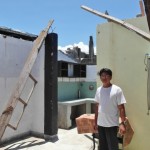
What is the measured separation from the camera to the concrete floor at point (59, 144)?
5344 millimetres

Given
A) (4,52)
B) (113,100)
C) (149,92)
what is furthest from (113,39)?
(4,52)

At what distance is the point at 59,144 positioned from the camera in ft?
18.3

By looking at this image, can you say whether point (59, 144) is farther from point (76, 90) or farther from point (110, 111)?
point (76, 90)

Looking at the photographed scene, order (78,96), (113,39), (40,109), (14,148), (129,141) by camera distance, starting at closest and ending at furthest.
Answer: (129,141)
(113,39)
(14,148)
(40,109)
(78,96)

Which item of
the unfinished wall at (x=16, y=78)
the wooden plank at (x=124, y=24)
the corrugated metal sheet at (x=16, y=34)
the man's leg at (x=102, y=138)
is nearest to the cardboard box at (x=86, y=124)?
the man's leg at (x=102, y=138)

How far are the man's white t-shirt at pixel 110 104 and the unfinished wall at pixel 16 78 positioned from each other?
2.72 meters

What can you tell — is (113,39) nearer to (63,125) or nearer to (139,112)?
(139,112)

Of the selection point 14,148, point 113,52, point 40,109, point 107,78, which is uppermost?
point 113,52

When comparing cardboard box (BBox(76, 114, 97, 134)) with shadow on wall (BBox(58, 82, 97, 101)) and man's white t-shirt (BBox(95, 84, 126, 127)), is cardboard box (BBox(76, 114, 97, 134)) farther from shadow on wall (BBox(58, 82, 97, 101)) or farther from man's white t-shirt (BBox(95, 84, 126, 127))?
shadow on wall (BBox(58, 82, 97, 101))

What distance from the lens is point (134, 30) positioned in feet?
14.7

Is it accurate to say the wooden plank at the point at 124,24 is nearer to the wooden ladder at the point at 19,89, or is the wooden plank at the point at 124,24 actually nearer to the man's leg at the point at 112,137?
the wooden ladder at the point at 19,89

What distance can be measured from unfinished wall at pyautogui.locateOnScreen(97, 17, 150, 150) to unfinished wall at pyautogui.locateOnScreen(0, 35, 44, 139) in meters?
1.97

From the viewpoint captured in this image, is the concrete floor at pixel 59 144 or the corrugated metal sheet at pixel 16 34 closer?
the concrete floor at pixel 59 144

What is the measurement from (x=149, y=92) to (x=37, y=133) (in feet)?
10.3
